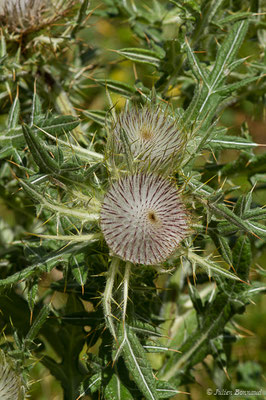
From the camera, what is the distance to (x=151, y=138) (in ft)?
6.34

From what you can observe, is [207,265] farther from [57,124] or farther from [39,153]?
[57,124]

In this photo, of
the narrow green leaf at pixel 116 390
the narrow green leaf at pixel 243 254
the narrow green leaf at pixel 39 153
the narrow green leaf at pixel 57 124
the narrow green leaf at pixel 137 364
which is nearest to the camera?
the narrow green leaf at pixel 39 153

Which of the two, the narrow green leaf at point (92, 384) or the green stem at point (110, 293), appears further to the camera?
the narrow green leaf at point (92, 384)

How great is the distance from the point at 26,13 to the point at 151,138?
1175 mm

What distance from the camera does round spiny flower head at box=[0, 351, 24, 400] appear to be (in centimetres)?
188

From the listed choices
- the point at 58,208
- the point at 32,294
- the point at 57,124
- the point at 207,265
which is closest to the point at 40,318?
the point at 32,294

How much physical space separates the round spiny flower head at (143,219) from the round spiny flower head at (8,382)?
675 mm

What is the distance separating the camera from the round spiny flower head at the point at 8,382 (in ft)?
6.18

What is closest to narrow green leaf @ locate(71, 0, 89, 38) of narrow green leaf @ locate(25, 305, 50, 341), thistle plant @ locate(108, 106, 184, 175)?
thistle plant @ locate(108, 106, 184, 175)

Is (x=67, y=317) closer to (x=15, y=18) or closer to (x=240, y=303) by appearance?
(x=240, y=303)

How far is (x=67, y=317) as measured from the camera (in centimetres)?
223

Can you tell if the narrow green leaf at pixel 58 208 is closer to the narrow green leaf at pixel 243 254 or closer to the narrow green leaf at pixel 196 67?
the narrow green leaf at pixel 243 254

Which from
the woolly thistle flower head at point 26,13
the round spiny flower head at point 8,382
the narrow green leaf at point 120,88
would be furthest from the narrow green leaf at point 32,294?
the woolly thistle flower head at point 26,13

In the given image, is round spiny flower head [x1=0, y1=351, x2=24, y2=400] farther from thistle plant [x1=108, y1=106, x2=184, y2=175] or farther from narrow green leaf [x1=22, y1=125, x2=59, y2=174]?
thistle plant [x1=108, y1=106, x2=184, y2=175]
